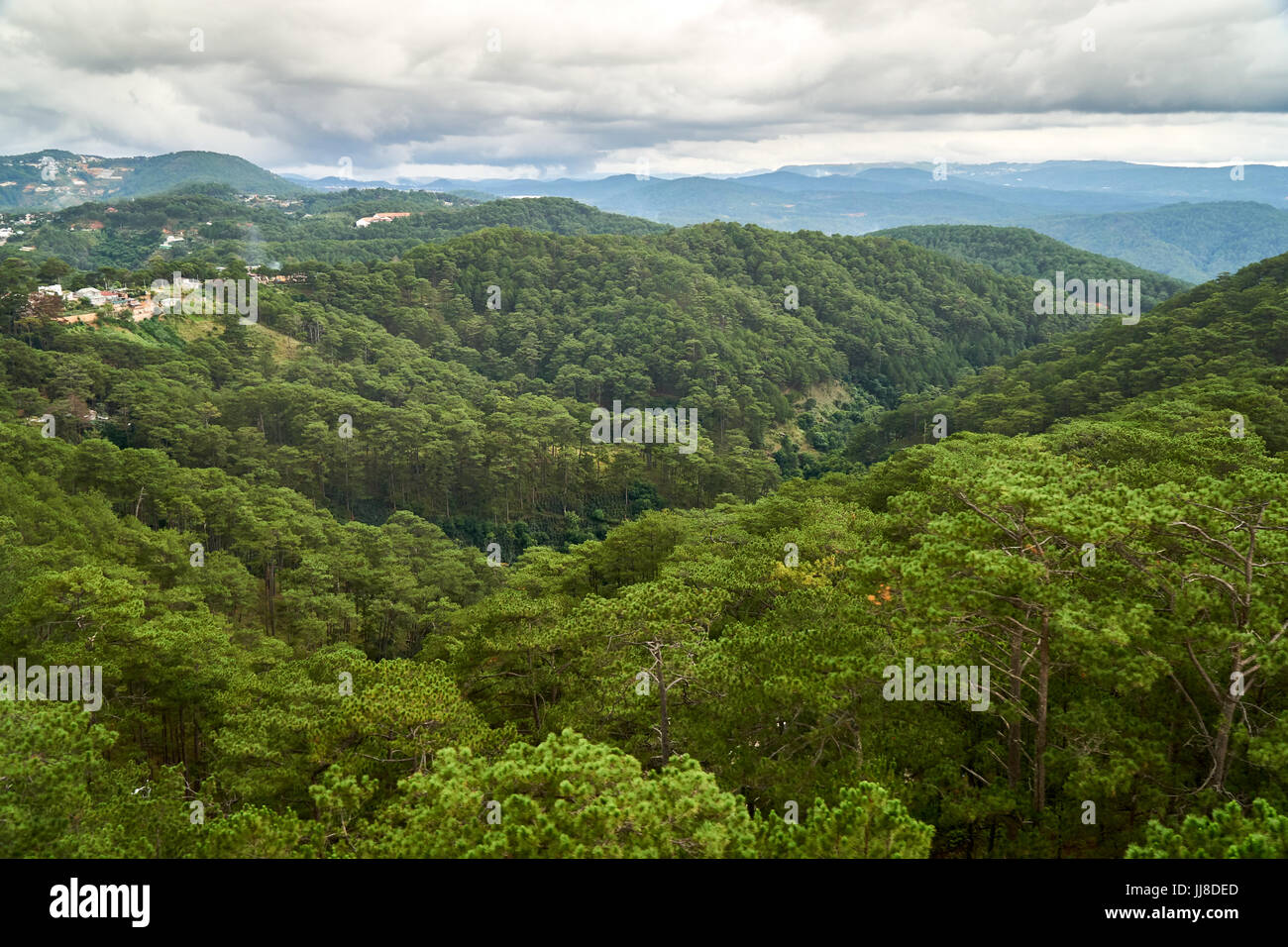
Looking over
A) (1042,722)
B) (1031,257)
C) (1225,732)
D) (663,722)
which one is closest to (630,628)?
(663,722)

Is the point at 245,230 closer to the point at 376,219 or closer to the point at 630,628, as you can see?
the point at 376,219

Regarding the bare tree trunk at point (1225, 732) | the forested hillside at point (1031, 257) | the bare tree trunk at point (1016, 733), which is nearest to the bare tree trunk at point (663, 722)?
the bare tree trunk at point (1016, 733)

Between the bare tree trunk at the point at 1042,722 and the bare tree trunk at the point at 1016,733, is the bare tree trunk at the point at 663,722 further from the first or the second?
the bare tree trunk at the point at 1042,722

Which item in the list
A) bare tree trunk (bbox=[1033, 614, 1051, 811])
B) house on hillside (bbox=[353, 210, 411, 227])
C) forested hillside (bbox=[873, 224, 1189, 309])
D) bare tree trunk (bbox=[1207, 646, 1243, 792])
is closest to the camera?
bare tree trunk (bbox=[1207, 646, 1243, 792])

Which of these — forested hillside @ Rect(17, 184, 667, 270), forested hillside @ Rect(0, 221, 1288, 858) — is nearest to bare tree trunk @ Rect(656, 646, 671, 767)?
forested hillside @ Rect(0, 221, 1288, 858)

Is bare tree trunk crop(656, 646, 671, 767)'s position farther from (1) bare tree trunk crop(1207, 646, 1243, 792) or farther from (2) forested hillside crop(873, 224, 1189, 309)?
(2) forested hillside crop(873, 224, 1189, 309)

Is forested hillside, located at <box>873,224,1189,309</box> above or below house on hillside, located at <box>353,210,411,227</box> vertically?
below

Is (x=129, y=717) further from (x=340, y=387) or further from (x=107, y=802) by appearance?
(x=340, y=387)

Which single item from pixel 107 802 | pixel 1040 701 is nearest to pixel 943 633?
pixel 1040 701
